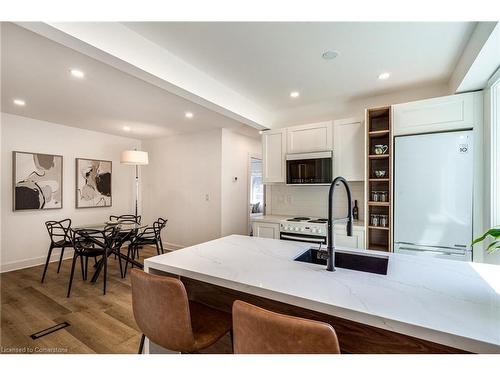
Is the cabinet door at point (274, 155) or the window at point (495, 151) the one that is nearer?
the window at point (495, 151)

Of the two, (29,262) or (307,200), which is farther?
(29,262)

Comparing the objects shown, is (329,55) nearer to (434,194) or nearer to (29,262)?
(434,194)

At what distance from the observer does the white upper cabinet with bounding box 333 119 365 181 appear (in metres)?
3.11

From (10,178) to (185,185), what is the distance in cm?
273

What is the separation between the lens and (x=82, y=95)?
3.05 m

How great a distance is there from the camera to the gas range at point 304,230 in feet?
10.2

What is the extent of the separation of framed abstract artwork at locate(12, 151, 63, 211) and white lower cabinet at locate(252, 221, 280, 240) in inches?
141

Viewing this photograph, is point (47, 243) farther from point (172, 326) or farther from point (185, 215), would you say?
point (172, 326)

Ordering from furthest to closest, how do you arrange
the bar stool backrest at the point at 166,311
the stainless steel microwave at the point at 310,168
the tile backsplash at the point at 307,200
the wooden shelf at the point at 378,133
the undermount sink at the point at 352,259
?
the tile backsplash at the point at 307,200, the stainless steel microwave at the point at 310,168, the wooden shelf at the point at 378,133, the undermount sink at the point at 352,259, the bar stool backrest at the point at 166,311

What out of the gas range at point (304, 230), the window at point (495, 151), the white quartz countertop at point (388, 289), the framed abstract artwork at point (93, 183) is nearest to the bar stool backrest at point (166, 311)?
the white quartz countertop at point (388, 289)

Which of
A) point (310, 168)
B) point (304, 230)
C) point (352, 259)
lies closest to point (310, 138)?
point (310, 168)

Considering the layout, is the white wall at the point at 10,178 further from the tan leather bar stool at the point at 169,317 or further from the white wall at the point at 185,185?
the tan leather bar stool at the point at 169,317

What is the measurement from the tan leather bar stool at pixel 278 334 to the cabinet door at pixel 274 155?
9.73ft
